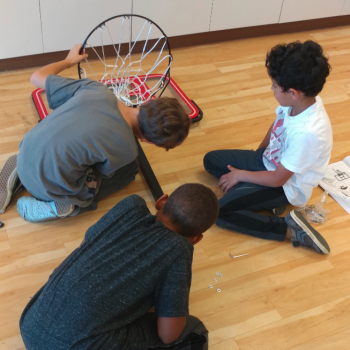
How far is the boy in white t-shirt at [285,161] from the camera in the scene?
4.42 feet

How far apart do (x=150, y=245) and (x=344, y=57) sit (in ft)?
7.95

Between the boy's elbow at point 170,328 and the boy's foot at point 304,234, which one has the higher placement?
the boy's elbow at point 170,328

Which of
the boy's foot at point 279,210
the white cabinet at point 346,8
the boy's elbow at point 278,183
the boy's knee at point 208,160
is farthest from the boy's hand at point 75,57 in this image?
the white cabinet at point 346,8

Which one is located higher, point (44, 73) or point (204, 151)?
point (44, 73)

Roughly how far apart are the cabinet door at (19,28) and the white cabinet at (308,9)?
1724 millimetres

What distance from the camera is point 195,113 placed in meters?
2.08

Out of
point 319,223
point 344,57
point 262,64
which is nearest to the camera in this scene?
point 319,223

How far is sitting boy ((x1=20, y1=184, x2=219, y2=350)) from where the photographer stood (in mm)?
937

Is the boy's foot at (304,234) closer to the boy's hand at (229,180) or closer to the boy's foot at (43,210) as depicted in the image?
the boy's hand at (229,180)

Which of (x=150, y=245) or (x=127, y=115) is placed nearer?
(x=150, y=245)

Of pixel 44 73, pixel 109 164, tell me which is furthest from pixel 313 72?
pixel 44 73

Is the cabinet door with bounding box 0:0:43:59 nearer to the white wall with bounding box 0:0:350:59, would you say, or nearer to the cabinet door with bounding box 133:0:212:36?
the white wall with bounding box 0:0:350:59

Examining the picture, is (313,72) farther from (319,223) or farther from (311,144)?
(319,223)

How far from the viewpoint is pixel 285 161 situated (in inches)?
57.6
